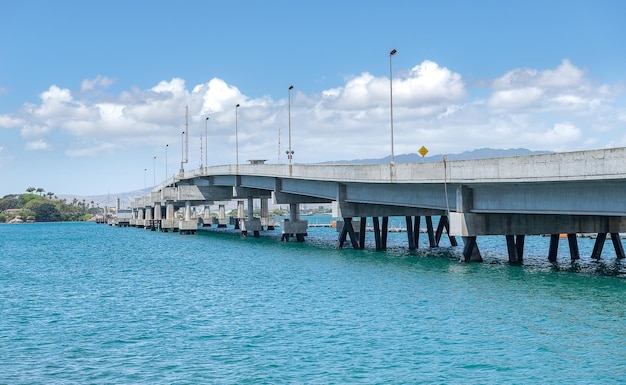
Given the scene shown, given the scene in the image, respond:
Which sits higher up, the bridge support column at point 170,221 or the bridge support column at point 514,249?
the bridge support column at point 170,221

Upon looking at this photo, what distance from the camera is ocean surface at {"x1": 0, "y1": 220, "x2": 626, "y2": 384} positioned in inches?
984

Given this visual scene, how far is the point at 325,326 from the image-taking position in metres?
33.0

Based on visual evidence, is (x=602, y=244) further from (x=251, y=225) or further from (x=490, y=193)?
(x=251, y=225)

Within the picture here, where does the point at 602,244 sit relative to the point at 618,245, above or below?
above

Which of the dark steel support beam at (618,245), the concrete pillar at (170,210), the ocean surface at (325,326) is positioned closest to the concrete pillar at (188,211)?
the concrete pillar at (170,210)

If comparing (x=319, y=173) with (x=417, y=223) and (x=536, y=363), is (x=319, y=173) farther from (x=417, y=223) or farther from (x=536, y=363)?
(x=536, y=363)

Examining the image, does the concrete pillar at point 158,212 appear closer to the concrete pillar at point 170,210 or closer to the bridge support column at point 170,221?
the bridge support column at point 170,221

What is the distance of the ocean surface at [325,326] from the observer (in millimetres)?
25000

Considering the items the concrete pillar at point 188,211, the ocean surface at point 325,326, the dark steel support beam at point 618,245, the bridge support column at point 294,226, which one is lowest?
the ocean surface at point 325,326

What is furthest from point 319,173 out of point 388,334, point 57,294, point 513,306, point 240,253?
point 388,334

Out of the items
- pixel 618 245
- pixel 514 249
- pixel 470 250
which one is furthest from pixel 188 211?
pixel 514 249

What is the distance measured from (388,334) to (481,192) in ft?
82.4

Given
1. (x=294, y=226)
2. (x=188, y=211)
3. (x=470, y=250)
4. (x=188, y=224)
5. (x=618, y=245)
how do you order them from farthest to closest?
(x=188, y=211)
(x=188, y=224)
(x=294, y=226)
(x=618, y=245)
(x=470, y=250)

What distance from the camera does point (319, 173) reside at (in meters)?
75.8
